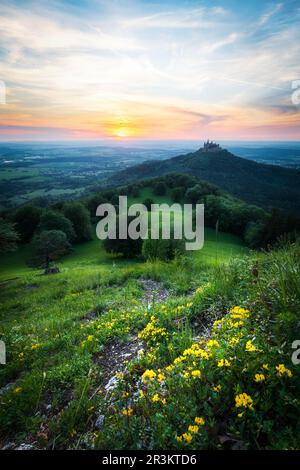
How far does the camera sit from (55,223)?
57.8m

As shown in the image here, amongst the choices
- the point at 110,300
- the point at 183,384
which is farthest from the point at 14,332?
the point at 183,384

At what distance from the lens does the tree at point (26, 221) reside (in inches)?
2510

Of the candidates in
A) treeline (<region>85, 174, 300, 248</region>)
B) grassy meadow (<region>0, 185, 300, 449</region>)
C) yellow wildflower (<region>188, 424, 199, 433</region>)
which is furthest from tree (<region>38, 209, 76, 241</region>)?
yellow wildflower (<region>188, 424, 199, 433</region>)

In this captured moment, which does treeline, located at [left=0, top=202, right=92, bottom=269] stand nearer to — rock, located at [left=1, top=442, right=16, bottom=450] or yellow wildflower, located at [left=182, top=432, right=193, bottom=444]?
rock, located at [left=1, top=442, right=16, bottom=450]

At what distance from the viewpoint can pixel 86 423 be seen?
365 centimetres

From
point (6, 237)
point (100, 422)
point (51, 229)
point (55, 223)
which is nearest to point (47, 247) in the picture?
point (51, 229)

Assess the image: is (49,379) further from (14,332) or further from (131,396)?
(14,332)

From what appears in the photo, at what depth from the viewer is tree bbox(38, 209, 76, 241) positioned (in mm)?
57469

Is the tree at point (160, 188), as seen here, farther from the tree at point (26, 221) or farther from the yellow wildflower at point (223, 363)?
the yellow wildflower at point (223, 363)

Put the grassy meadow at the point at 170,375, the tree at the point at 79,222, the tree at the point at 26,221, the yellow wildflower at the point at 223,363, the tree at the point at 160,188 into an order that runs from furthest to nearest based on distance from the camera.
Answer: the tree at the point at 160,188, the tree at the point at 79,222, the tree at the point at 26,221, the yellow wildflower at the point at 223,363, the grassy meadow at the point at 170,375

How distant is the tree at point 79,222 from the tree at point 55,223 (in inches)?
195

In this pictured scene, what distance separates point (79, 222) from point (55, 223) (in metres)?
7.81

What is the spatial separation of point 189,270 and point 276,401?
372 inches

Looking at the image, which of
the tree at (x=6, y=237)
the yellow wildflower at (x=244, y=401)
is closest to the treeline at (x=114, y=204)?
the tree at (x=6, y=237)
